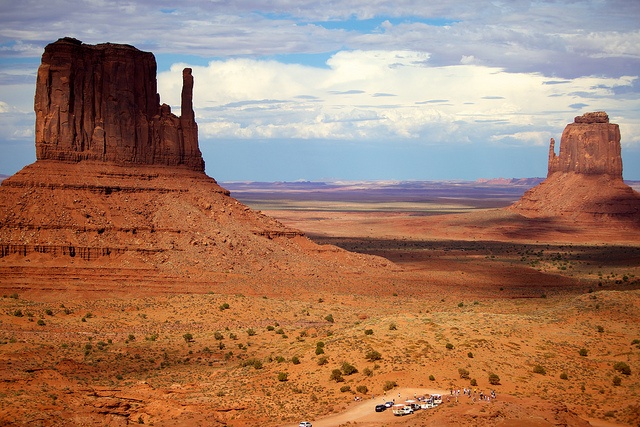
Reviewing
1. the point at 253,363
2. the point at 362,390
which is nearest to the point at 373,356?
the point at 362,390

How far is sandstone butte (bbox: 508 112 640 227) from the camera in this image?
141 meters

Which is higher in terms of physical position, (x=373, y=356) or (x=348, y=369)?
(x=373, y=356)

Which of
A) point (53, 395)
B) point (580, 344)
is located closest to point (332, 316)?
point (580, 344)

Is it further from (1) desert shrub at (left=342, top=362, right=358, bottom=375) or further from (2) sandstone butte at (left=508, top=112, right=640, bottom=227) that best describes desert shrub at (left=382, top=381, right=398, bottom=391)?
(2) sandstone butte at (left=508, top=112, right=640, bottom=227)

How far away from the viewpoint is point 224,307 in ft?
204

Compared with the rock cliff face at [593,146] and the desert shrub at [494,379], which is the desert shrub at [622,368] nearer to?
the desert shrub at [494,379]

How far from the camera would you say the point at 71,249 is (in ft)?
222

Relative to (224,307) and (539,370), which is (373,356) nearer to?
(539,370)

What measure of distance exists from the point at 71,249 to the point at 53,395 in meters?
31.3

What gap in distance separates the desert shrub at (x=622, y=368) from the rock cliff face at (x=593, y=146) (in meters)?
104

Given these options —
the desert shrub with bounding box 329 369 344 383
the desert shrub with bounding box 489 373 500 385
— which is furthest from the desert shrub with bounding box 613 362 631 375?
the desert shrub with bounding box 329 369 344 383

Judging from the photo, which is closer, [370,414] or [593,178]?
[370,414]

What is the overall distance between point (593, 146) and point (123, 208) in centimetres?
8838

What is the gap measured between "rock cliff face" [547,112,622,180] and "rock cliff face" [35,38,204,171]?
81.2 m
